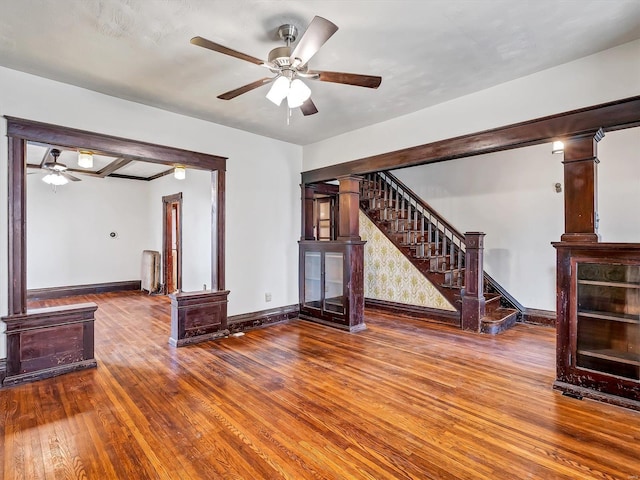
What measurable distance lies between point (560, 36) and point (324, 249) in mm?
3587

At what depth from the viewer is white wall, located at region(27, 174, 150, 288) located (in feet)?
23.9

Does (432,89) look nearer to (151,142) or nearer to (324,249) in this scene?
(324,249)

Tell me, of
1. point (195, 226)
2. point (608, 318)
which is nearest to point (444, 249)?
point (608, 318)

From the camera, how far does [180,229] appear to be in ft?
23.9

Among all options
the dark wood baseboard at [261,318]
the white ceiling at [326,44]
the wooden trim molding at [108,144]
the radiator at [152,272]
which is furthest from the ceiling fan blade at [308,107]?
the radiator at [152,272]

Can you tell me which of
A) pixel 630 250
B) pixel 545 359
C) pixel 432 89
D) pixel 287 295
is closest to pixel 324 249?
pixel 287 295

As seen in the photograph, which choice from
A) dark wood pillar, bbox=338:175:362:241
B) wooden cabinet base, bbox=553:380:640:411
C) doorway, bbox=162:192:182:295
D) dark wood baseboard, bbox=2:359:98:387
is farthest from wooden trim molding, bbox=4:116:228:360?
wooden cabinet base, bbox=553:380:640:411

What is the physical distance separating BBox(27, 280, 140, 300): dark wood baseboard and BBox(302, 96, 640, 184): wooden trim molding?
22.0 feet

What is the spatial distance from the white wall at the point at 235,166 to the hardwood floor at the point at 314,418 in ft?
3.76

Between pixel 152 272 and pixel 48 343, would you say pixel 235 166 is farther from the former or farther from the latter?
pixel 152 272

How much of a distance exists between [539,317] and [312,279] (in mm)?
3468

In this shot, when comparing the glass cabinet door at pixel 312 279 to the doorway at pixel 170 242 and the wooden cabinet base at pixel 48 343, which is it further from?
the doorway at pixel 170 242

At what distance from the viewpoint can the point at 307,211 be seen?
5648 mm

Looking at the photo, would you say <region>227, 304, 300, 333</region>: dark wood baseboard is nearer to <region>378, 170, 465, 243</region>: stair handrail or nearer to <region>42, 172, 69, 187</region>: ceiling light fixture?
<region>378, 170, 465, 243</region>: stair handrail
